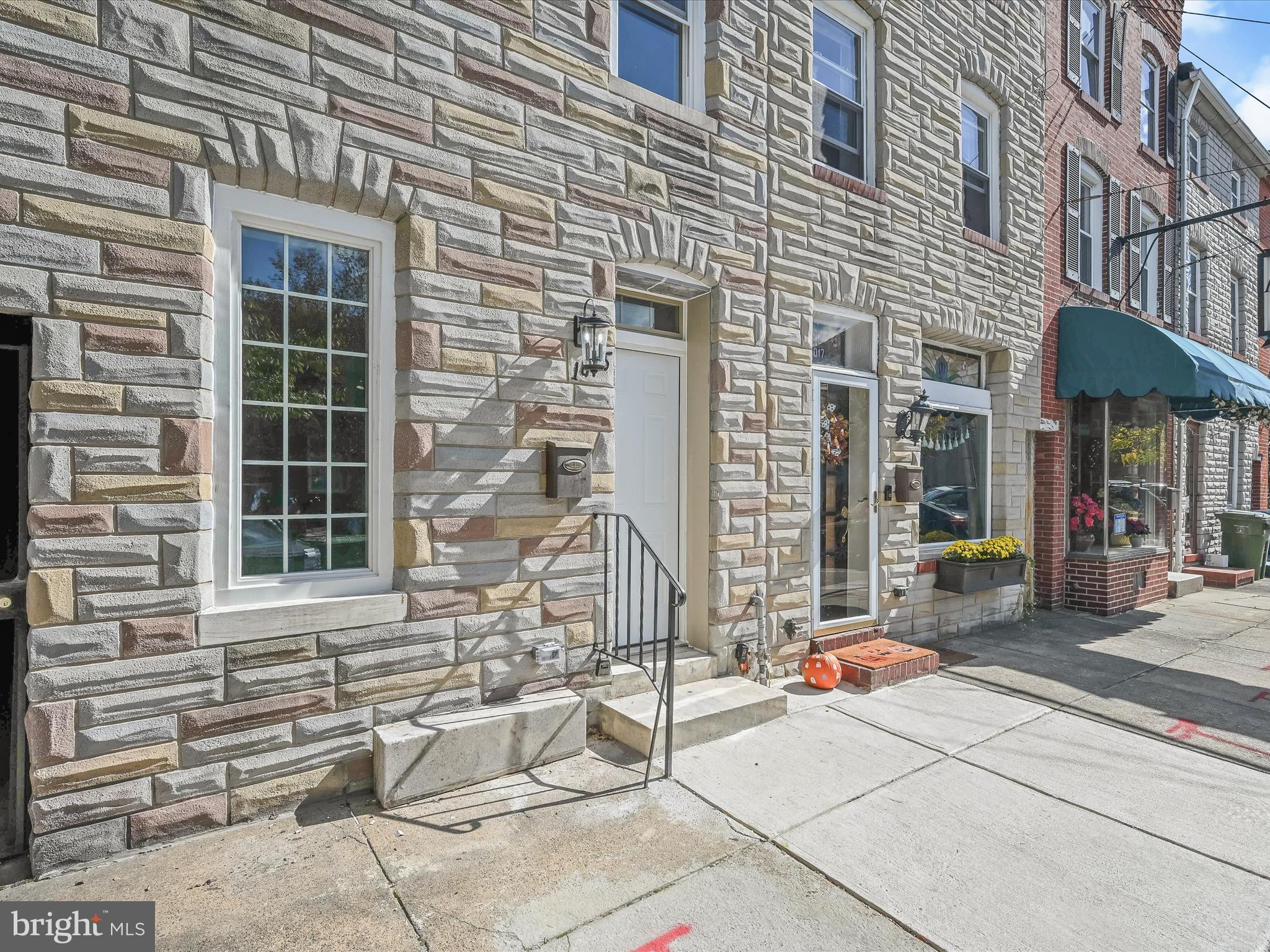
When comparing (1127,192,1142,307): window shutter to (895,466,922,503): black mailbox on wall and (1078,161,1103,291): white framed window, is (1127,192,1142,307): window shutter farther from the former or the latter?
(895,466,922,503): black mailbox on wall

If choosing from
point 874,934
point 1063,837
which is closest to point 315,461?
point 874,934

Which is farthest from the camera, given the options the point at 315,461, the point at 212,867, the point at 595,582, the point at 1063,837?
the point at 595,582

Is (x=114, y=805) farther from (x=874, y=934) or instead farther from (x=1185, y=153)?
(x=1185, y=153)

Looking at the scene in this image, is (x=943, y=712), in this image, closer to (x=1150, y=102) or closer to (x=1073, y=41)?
(x=1073, y=41)

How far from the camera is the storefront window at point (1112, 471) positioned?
8508 mm

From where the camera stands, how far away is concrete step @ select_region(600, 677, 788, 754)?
3.99m

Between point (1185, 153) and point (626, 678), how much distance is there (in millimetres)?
12485

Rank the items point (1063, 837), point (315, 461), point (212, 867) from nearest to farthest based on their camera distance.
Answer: point (212, 867) → point (1063, 837) → point (315, 461)

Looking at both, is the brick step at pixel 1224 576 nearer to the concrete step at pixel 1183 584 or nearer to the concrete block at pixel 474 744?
the concrete step at pixel 1183 584

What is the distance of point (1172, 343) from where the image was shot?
7.39m

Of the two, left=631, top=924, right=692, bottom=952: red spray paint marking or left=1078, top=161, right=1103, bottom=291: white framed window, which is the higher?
left=1078, top=161, right=1103, bottom=291: white framed window

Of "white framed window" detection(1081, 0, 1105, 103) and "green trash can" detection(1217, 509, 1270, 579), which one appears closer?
"white framed window" detection(1081, 0, 1105, 103)

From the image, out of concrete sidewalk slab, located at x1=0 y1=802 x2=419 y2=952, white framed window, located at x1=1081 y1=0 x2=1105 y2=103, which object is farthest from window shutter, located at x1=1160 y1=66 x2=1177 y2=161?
concrete sidewalk slab, located at x1=0 y1=802 x2=419 y2=952

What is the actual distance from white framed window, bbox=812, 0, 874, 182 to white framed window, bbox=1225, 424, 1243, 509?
11255mm
